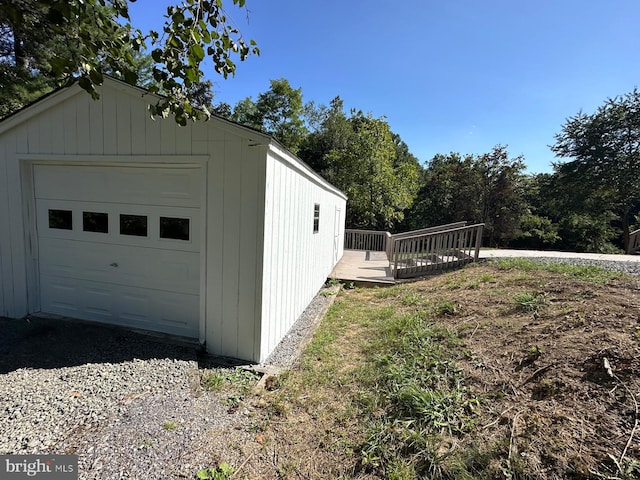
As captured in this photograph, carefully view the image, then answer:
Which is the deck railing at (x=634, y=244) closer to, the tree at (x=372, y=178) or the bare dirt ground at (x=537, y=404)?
the tree at (x=372, y=178)

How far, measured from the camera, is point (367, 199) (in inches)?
633

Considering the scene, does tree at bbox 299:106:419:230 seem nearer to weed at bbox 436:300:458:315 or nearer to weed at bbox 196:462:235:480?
weed at bbox 436:300:458:315

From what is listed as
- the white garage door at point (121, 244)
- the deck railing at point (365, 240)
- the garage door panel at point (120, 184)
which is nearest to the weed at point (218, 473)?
the white garage door at point (121, 244)

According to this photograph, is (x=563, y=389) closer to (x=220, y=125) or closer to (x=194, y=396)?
(x=194, y=396)

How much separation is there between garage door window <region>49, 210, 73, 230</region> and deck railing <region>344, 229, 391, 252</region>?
11.8 meters

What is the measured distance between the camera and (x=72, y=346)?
3.48 metres

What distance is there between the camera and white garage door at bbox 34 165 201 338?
12.8 ft

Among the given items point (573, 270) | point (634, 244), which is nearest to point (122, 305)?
point (573, 270)

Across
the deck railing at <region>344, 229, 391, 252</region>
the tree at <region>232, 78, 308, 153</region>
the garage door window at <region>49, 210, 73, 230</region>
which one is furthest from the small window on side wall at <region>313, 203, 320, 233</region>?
the tree at <region>232, 78, 308, 153</region>

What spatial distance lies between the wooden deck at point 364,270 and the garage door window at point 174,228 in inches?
203

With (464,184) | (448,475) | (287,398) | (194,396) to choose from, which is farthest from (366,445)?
(464,184)

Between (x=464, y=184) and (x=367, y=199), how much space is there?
6666 mm

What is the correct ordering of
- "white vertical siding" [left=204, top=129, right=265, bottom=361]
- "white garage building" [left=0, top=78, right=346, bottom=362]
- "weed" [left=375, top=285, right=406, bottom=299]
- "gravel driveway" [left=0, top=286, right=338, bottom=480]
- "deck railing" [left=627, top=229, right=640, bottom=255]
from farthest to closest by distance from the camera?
"deck railing" [left=627, top=229, right=640, bottom=255] < "weed" [left=375, top=285, right=406, bottom=299] < "white garage building" [left=0, top=78, right=346, bottom=362] < "white vertical siding" [left=204, top=129, right=265, bottom=361] < "gravel driveway" [left=0, top=286, right=338, bottom=480]

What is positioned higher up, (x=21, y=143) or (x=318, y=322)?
(x=21, y=143)
